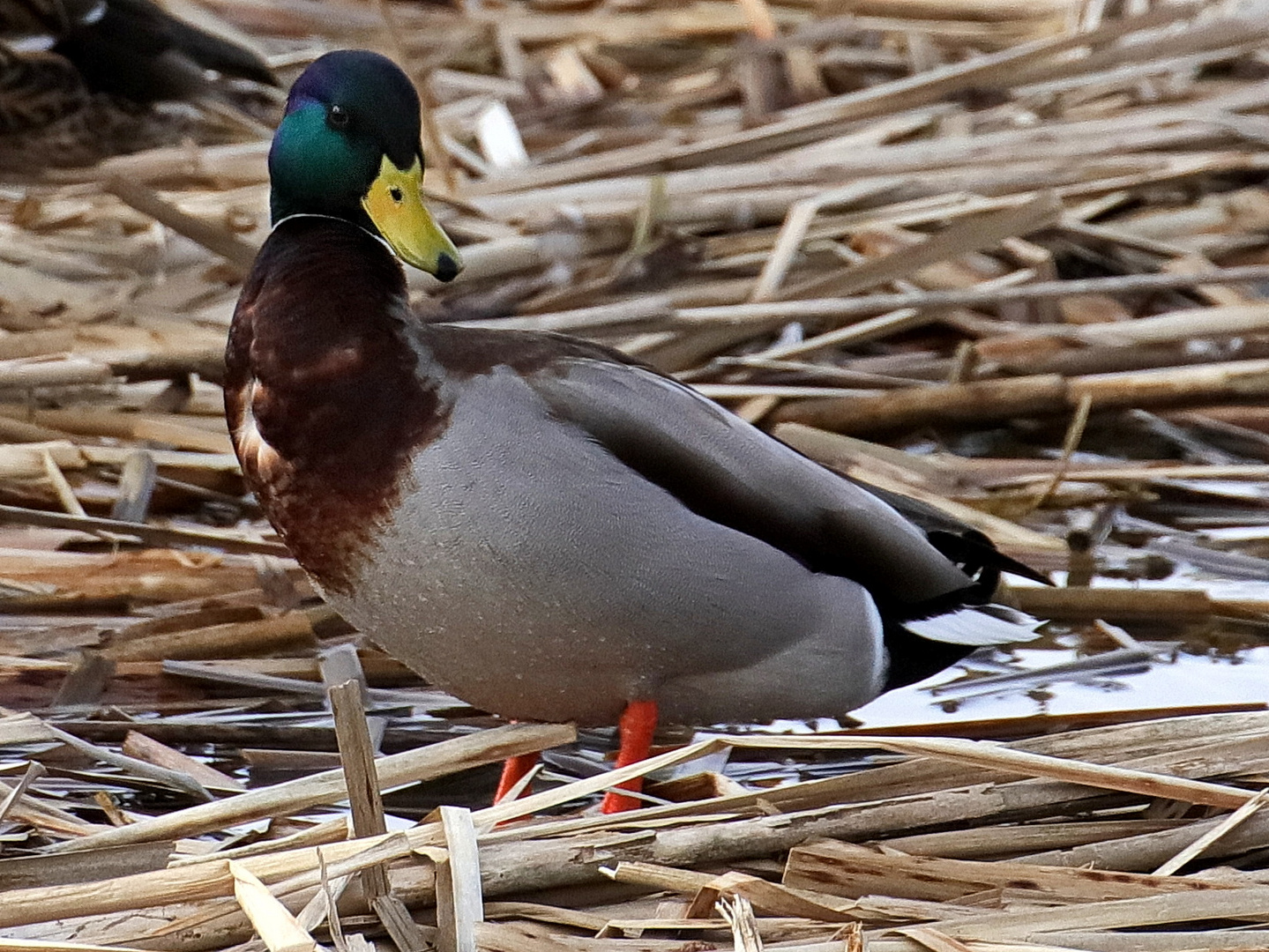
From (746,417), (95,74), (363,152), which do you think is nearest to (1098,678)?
(746,417)

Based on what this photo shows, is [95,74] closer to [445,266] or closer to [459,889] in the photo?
[445,266]

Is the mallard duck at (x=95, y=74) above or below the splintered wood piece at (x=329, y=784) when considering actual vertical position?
above

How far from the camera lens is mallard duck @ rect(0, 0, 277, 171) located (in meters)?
5.46

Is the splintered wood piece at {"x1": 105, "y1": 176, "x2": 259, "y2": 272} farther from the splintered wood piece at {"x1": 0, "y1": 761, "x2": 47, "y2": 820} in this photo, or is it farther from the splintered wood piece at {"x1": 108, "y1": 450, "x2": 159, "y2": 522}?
the splintered wood piece at {"x1": 0, "y1": 761, "x2": 47, "y2": 820}

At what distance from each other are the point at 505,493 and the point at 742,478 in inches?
16.7

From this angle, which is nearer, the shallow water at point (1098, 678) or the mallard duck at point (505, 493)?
the mallard duck at point (505, 493)

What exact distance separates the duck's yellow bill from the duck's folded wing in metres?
0.22

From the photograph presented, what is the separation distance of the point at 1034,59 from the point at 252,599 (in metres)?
3.33

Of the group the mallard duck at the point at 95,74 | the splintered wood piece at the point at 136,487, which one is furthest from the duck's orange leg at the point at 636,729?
the mallard duck at the point at 95,74

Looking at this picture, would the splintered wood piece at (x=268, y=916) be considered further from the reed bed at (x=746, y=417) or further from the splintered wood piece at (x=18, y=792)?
the splintered wood piece at (x=18, y=792)

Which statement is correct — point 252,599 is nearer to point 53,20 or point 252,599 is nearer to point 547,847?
point 547,847

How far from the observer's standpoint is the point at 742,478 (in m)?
2.89

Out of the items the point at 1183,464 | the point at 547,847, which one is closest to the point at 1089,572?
the point at 1183,464

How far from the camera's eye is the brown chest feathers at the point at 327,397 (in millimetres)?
2656
